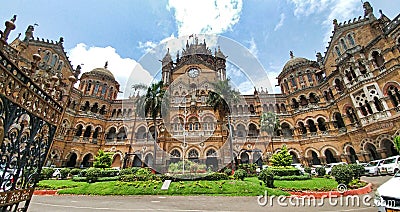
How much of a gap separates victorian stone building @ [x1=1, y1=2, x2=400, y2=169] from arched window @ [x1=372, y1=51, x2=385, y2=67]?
9cm

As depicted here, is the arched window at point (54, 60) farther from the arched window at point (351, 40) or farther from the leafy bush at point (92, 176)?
the arched window at point (351, 40)

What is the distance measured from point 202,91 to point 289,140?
16.2 metres

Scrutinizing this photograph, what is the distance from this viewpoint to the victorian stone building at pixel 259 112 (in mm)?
22375

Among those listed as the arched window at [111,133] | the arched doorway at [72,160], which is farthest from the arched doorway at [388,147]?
the arched doorway at [72,160]

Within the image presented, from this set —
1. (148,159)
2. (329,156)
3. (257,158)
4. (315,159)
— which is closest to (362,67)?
(329,156)

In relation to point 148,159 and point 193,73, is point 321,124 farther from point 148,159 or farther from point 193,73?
point 148,159

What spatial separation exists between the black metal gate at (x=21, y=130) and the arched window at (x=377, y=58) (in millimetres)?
30616

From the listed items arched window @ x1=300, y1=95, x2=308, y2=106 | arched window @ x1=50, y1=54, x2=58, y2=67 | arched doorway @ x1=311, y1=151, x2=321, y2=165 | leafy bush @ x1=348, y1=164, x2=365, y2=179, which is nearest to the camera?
leafy bush @ x1=348, y1=164, x2=365, y2=179

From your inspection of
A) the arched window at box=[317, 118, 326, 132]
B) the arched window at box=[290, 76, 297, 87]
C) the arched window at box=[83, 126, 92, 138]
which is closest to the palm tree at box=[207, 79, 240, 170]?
the arched window at box=[317, 118, 326, 132]

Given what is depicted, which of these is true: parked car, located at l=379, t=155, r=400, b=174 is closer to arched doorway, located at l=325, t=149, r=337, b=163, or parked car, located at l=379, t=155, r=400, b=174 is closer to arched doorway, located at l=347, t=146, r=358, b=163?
arched doorway, located at l=347, t=146, r=358, b=163

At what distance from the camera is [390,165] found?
16656 mm

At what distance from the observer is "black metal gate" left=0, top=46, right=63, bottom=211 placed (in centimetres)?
286

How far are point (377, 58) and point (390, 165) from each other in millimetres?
13413

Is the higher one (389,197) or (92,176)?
(92,176)
